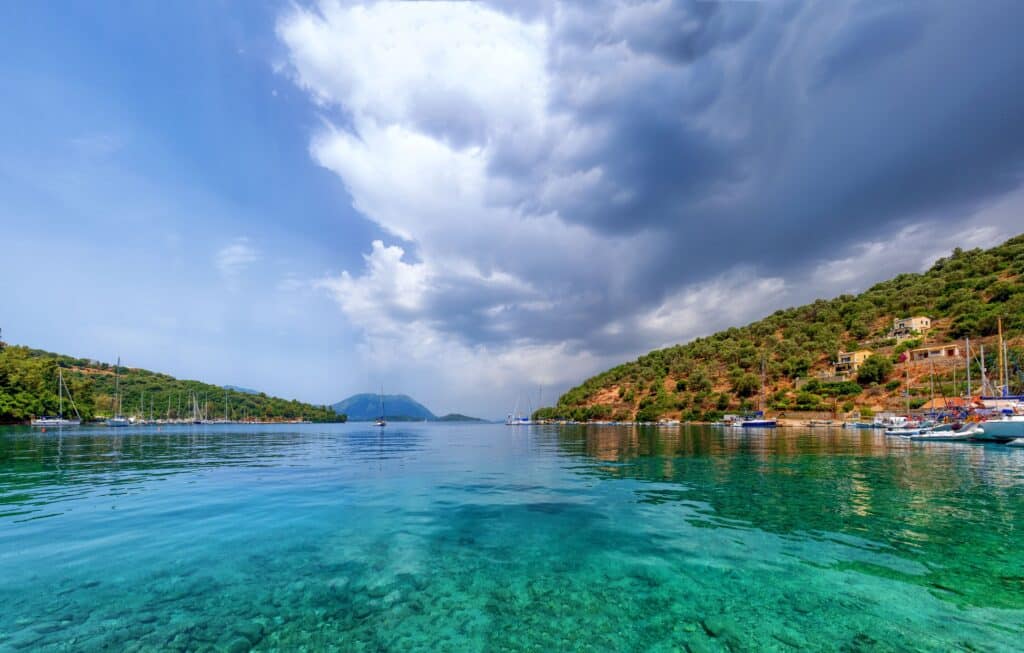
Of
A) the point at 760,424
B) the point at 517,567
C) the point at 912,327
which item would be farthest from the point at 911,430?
the point at 912,327

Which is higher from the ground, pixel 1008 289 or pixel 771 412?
pixel 1008 289

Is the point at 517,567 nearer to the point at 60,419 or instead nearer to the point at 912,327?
the point at 912,327

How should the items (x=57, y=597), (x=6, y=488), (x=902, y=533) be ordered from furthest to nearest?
(x=6, y=488) < (x=902, y=533) < (x=57, y=597)

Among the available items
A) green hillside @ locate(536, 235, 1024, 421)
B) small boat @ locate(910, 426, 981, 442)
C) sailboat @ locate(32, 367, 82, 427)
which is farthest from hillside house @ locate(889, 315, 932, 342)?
sailboat @ locate(32, 367, 82, 427)

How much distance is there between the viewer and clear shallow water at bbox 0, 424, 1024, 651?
802 centimetres

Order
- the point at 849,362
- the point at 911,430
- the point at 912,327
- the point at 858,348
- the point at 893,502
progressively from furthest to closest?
the point at 858,348
the point at 912,327
the point at 849,362
the point at 911,430
the point at 893,502

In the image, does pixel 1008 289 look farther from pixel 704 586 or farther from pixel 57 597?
pixel 57 597

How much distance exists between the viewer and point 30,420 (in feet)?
417

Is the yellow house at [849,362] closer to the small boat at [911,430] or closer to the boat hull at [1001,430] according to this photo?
the small boat at [911,430]

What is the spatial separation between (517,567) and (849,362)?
163648 millimetres

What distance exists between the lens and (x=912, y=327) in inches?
5335

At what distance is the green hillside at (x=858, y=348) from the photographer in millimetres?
112256

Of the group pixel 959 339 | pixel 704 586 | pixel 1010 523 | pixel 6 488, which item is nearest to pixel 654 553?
pixel 704 586

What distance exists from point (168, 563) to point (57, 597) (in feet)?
7.88
